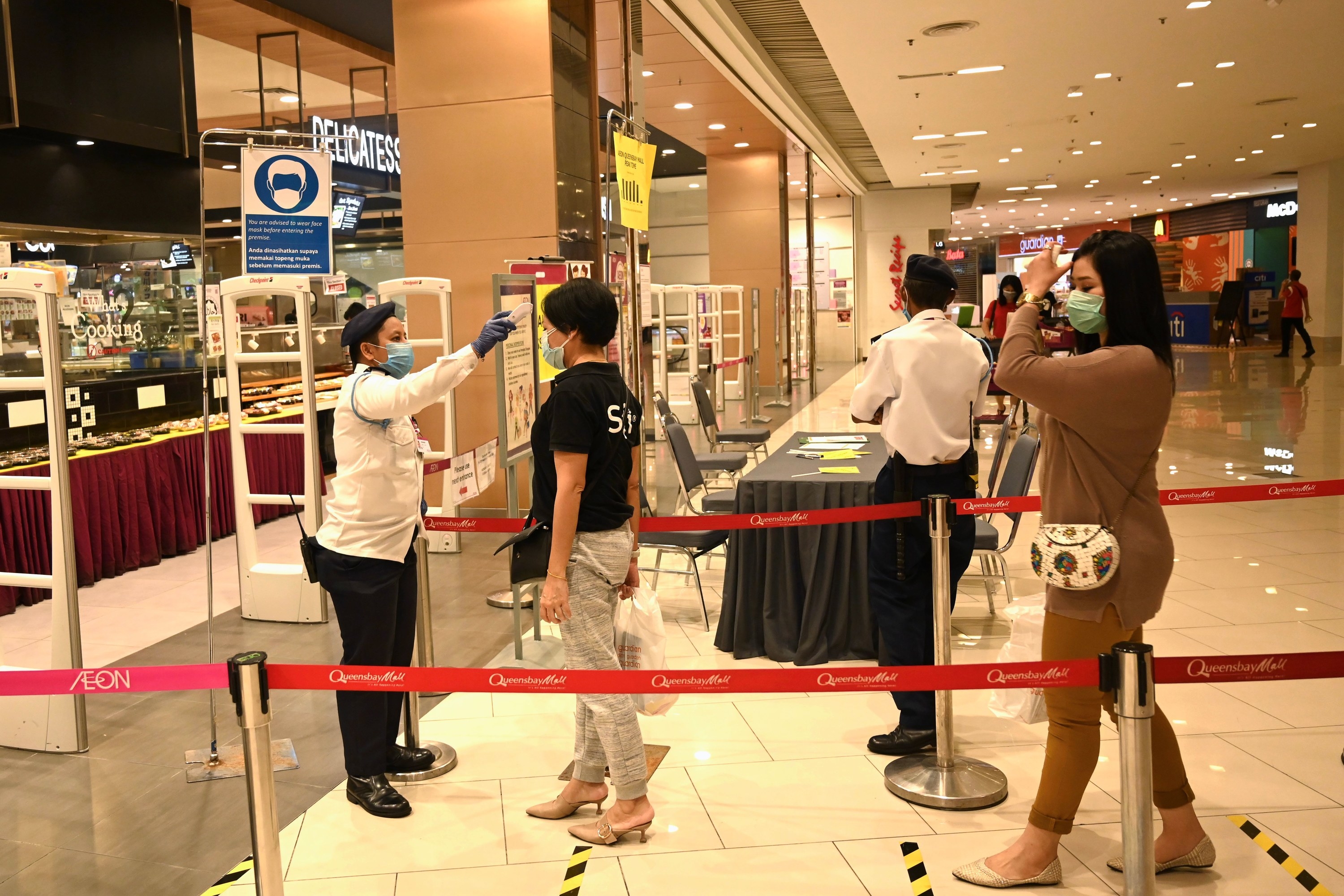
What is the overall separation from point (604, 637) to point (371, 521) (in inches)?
31.0

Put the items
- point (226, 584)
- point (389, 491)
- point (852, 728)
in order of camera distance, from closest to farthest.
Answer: point (389, 491) → point (852, 728) → point (226, 584)

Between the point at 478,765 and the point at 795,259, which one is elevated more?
the point at 795,259

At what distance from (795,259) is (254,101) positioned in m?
13.0

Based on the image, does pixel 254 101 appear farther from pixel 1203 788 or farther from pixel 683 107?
pixel 1203 788

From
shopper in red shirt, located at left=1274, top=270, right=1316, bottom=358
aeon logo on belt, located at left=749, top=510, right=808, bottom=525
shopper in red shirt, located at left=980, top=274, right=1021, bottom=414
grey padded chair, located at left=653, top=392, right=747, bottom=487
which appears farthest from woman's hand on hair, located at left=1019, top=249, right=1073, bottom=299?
shopper in red shirt, located at left=1274, top=270, right=1316, bottom=358

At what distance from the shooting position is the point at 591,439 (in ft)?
8.71

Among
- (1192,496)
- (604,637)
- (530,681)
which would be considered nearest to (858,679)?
(530,681)

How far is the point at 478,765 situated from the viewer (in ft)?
11.2

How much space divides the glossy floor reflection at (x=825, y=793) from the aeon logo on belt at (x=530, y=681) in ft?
2.33

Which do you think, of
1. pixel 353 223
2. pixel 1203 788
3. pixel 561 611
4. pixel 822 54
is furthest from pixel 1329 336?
pixel 561 611

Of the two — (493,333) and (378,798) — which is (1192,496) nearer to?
(493,333)

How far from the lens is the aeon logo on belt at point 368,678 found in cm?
214

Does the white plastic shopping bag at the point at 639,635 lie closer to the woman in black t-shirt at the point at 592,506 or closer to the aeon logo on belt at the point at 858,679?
the woman in black t-shirt at the point at 592,506

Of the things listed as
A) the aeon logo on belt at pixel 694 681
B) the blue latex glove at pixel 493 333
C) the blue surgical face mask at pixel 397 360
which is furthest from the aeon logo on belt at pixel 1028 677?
the blue surgical face mask at pixel 397 360
